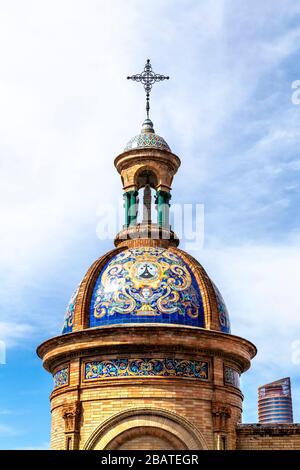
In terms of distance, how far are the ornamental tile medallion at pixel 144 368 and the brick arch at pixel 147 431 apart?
1.15 meters

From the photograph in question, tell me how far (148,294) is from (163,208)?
5.48 m

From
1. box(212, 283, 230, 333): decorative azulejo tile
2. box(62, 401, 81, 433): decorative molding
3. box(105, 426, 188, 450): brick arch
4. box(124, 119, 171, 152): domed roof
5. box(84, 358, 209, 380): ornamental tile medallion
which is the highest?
box(124, 119, 171, 152): domed roof

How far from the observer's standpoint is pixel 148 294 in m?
26.0

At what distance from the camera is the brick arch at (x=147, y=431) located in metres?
24.2

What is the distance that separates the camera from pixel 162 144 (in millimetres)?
30984

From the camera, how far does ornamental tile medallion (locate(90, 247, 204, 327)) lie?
25.6 metres

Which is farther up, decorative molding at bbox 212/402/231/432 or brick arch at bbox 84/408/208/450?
decorative molding at bbox 212/402/231/432

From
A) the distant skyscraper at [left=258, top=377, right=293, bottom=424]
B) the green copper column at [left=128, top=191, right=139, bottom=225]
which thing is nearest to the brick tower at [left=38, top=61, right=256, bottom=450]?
the green copper column at [left=128, top=191, right=139, bottom=225]

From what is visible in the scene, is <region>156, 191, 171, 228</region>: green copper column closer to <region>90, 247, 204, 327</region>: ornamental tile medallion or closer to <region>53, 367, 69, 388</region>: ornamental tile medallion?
<region>90, 247, 204, 327</region>: ornamental tile medallion

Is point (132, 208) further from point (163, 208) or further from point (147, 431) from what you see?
point (147, 431)

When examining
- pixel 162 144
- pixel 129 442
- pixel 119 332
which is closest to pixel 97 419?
pixel 129 442

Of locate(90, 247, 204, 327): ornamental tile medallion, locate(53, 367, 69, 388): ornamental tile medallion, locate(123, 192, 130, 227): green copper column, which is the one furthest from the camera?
locate(123, 192, 130, 227): green copper column

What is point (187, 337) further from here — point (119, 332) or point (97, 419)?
point (97, 419)
